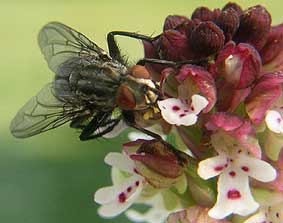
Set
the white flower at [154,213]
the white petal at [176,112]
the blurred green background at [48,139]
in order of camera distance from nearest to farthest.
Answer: the white petal at [176,112]
the white flower at [154,213]
the blurred green background at [48,139]

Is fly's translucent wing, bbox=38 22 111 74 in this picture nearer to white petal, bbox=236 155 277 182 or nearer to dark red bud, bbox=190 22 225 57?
dark red bud, bbox=190 22 225 57

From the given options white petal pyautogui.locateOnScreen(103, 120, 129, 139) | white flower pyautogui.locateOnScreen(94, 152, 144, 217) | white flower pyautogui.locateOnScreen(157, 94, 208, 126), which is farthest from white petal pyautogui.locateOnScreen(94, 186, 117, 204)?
white flower pyautogui.locateOnScreen(157, 94, 208, 126)

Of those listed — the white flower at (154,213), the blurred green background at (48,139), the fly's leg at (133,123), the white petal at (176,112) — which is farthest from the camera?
the blurred green background at (48,139)

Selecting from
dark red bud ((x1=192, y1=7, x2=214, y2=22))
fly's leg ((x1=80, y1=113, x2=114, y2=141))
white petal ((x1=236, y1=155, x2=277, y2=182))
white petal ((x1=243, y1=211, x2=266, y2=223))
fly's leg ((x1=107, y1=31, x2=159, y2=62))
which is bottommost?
white petal ((x1=243, y1=211, x2=266, y2=223))

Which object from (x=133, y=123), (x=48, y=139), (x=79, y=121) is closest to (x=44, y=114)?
(x=79, y=121)

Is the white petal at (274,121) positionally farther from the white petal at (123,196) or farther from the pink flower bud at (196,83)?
the white petal at (123,196)

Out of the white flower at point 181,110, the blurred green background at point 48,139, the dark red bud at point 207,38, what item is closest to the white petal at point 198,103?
the white flower at point 181,110

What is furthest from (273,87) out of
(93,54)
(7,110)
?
(7,110)
